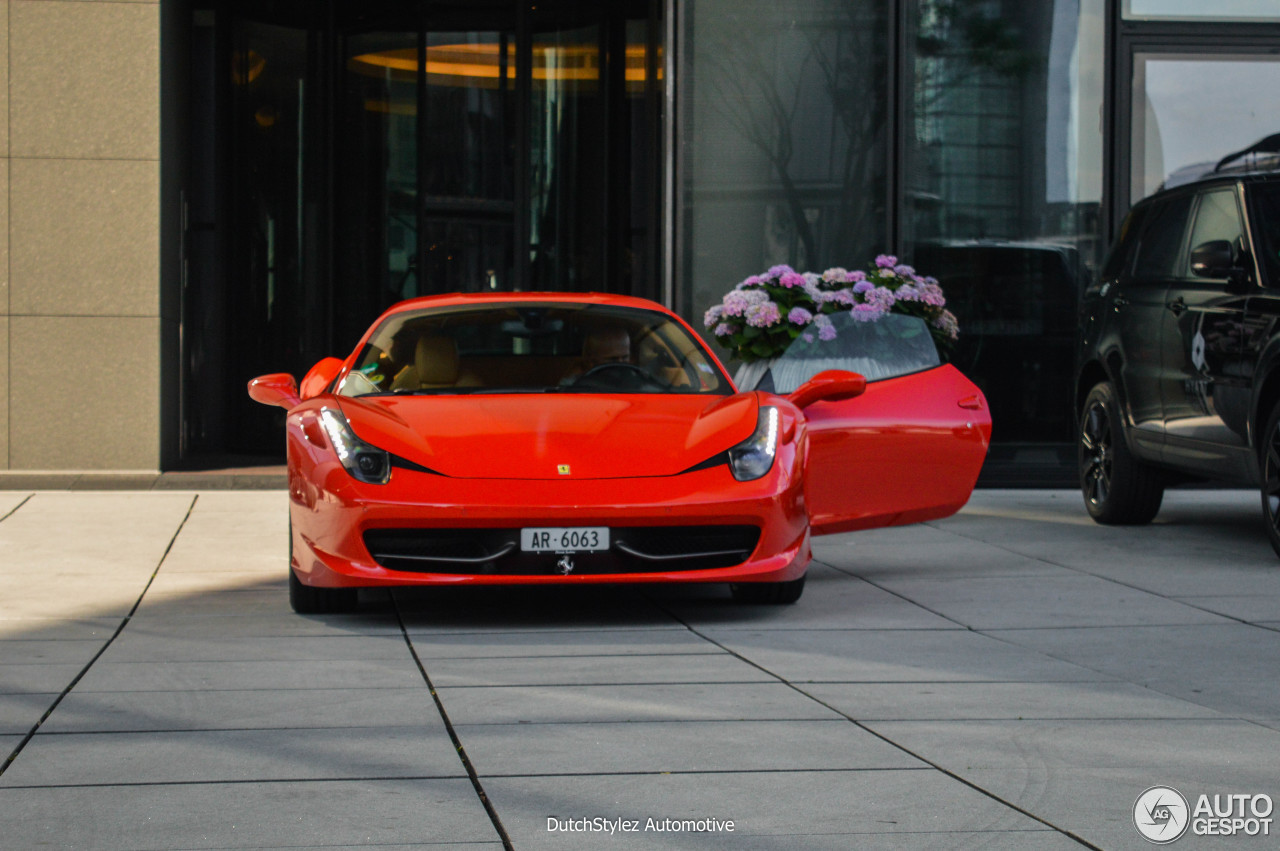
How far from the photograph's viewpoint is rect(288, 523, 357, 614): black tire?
→ 240 inches

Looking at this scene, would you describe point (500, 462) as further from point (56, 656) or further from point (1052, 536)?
point (1052, 536)

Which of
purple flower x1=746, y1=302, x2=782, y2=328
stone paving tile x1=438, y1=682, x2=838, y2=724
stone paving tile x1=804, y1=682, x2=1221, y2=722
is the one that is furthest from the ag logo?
purple flower x1=746, y1=302, x2=782, y2=328

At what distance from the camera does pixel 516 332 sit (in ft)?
22.8

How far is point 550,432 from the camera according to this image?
19.5ft

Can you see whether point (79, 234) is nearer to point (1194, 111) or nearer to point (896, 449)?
point (896, 449)

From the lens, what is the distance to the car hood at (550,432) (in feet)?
18.9

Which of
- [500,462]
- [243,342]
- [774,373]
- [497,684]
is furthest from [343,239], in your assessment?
[497,684]

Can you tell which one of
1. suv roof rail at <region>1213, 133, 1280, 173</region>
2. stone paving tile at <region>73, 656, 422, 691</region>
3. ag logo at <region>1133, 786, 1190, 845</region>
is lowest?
stone paving tile at <region>73, 656, 422, 691</region>

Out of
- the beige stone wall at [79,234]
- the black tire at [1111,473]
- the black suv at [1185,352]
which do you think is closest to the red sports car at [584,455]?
the black suv at [1185,352]

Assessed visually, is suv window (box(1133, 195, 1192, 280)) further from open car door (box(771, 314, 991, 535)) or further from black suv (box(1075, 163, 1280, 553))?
open car door (box(771, 314, 991, 535))

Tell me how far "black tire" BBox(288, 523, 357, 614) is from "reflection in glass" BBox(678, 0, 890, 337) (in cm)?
712

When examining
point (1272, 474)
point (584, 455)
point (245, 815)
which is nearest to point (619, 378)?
point (584, 455)

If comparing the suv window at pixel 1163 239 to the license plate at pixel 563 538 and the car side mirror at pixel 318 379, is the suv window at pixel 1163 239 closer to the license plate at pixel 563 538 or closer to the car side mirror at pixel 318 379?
the license plate at pixel 563 538

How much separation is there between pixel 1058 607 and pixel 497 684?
2.67 meters
